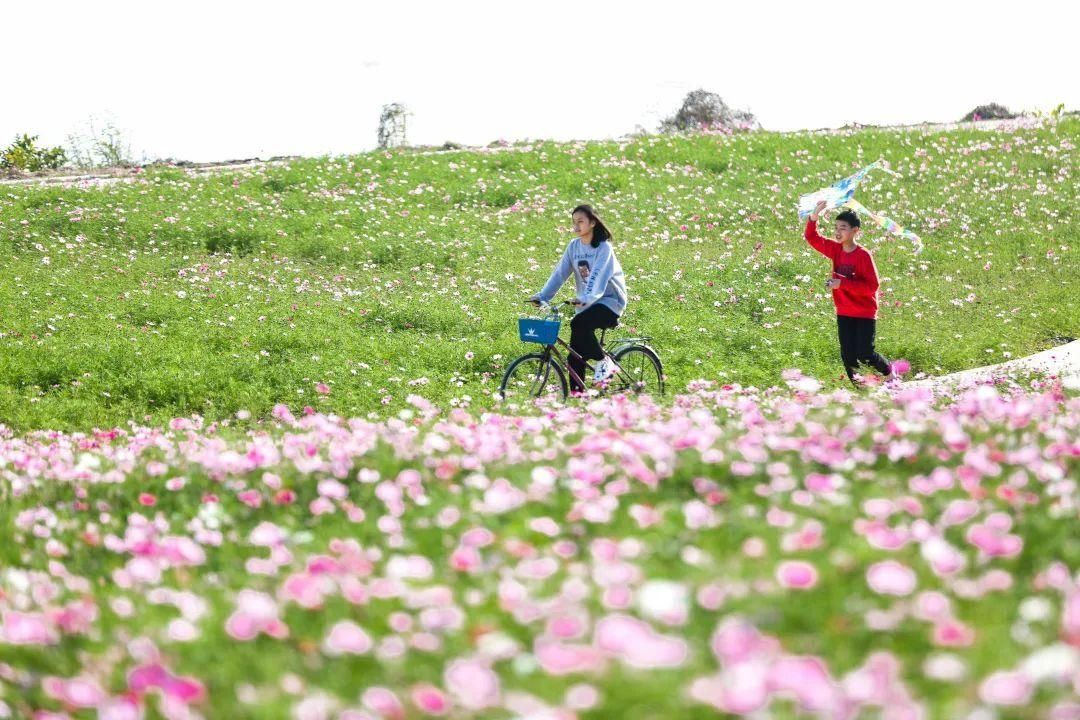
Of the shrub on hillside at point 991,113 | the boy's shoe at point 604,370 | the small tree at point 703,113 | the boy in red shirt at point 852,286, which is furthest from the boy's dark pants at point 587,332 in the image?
the small tree at point 703,113

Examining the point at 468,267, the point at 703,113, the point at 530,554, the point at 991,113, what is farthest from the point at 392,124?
the point at 530,554

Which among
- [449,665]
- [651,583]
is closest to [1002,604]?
[651,583]

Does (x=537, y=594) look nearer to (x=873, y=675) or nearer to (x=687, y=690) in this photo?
(x=687, y=690)

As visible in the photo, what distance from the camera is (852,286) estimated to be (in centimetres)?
1139

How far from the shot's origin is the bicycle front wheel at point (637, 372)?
1091 centimetres

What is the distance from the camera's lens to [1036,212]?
24.9m

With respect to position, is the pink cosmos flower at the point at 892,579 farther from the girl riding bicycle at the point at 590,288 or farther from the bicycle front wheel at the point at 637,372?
the bicycle front wheel at the point at 637,372

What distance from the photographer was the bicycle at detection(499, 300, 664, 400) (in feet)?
31.8

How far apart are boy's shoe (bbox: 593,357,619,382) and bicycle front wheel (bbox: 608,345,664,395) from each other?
0.26m

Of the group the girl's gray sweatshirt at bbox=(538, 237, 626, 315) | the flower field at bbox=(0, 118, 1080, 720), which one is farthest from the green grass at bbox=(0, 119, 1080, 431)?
the girl's gray sweatshirt at bbox=(538, 237, 626, 315)

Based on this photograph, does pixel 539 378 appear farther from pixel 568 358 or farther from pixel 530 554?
pixel 530 554

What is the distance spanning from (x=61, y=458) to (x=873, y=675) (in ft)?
19.7

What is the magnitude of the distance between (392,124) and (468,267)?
1739 centimetres

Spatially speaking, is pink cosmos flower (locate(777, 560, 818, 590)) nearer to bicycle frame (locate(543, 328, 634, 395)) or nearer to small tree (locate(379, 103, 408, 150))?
bicycle frame (locate(543, 328, 634, 395))
